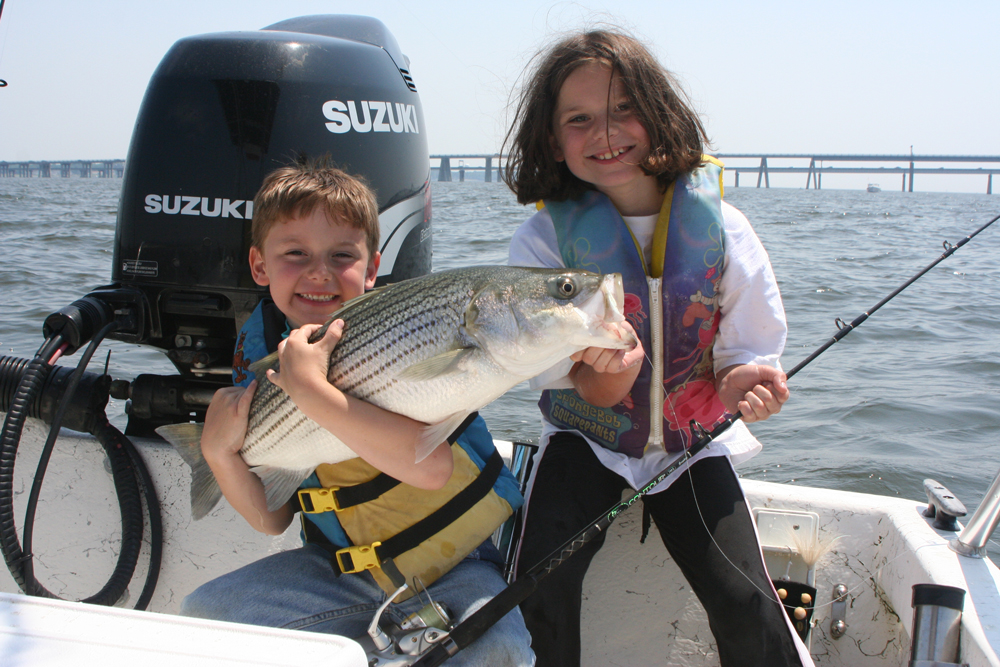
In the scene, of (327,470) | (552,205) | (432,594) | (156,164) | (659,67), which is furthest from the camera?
(156,164)

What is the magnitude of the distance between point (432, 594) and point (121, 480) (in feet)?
4.81

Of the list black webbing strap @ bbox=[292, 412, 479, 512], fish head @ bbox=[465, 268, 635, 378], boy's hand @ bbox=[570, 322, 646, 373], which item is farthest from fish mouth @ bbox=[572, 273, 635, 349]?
black webbing strap @ bbox=[292, 412, 479, 512]

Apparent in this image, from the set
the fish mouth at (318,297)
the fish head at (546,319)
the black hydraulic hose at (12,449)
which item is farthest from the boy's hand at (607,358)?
the black hydraulic hose at (12,449)

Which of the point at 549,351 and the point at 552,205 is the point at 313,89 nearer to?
the point at 552,205

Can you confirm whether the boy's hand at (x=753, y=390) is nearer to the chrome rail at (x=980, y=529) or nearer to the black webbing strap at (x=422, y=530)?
the chrome rail at (x=980, y=529)

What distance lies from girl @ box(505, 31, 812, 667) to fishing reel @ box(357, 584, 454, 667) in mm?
427

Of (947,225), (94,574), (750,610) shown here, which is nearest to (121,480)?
(94,574)

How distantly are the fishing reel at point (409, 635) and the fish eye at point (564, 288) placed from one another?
947mm

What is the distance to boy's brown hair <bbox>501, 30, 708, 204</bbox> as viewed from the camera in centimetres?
248

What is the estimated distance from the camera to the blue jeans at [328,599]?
1990 mm

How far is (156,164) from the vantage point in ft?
9.59

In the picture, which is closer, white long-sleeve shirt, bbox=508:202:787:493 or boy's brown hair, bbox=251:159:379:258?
boy's brown hair, bbox=251:159:379:258

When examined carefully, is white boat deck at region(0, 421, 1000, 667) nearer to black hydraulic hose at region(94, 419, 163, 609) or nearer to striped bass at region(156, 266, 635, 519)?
black hydraulic hose at region(94, 419, 163, 609)

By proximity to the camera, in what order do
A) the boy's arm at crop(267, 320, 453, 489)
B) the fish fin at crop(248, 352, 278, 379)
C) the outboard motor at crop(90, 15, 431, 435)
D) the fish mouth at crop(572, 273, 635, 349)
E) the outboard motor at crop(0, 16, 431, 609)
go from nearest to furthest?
the fish mouth at crop(572, 273, 635, 349), the boy's arm at crop(267, 320, 453, 489), the fish fin at crop(248, 352, 278, 379), the outboard motor at crop(0, 16, 431, 609), the outboard motor at crop(90, 15, 431, 435)
